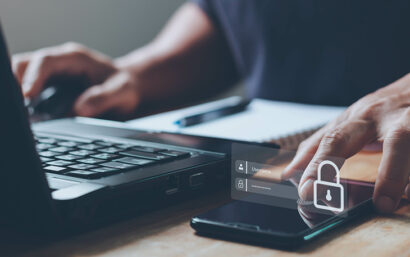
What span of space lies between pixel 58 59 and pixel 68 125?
254 mm

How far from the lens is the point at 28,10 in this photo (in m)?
1.60

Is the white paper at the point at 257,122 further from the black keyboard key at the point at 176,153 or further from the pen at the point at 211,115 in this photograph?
the black keyboard key at the point at 176,153

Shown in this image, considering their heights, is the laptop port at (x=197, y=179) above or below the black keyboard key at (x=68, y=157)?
below

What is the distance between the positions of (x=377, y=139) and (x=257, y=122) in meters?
0.23

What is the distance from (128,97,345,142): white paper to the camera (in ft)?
2.07

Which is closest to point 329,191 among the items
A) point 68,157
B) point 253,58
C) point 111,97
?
point 68,157

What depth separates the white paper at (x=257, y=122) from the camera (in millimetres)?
630

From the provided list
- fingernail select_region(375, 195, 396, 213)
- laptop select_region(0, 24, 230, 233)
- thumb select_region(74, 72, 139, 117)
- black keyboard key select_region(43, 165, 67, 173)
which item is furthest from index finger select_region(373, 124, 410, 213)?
thumb select_region(74, 72, 139, 117)

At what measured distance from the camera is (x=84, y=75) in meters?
0.95

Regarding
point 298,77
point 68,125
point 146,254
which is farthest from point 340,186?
point 298,77

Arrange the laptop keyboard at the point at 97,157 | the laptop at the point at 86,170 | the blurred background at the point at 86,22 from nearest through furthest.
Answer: the laptop at the point at 86,170, the laptop keyboard at the point at 97,157, the blurred background at the point at 86,22

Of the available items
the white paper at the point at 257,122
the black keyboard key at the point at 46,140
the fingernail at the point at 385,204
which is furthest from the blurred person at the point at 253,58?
the fingernail at the point at 385,204

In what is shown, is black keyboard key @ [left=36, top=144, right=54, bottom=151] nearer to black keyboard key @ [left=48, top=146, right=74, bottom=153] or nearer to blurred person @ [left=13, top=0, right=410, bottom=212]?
black keyboard key @ [left=48, top=146, right=74, bottom=153]

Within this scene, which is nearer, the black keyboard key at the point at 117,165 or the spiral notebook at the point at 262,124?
the black keyboard key at the point at 117,165
